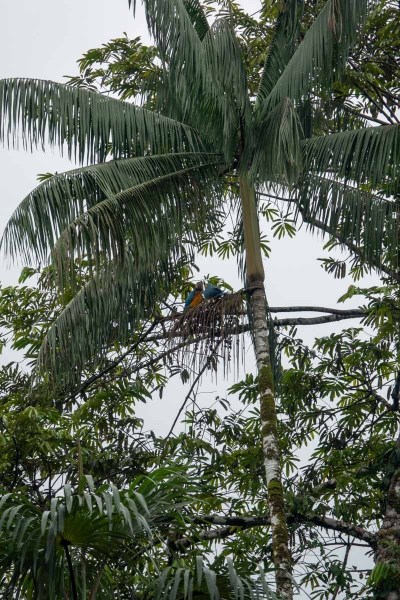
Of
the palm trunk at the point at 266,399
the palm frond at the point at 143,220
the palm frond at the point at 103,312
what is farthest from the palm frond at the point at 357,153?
the palm frond at the point at 103,312

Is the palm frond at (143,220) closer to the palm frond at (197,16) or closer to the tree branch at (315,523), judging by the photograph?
the palm frond at (197,16)

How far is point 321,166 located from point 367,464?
2726mm

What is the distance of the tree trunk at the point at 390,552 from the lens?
7.86 meters

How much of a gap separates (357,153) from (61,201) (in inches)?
93.1

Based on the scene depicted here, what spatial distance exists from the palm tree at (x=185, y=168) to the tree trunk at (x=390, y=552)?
46.8 inches

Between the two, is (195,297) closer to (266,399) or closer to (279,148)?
(266,399)

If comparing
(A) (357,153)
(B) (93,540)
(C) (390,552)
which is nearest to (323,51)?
(A) (357,153)

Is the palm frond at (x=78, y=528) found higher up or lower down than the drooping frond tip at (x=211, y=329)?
lower down

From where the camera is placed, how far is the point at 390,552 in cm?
819

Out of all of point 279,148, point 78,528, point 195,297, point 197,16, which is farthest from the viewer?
point 195,297

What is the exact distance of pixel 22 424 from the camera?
8.38m

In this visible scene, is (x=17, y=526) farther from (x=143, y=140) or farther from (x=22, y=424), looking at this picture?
(x=143, y=140)

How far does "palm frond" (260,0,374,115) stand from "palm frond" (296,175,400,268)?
777mm

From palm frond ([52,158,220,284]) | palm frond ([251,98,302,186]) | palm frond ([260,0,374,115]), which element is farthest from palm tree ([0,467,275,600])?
palm frond ([260,0,374,115])
